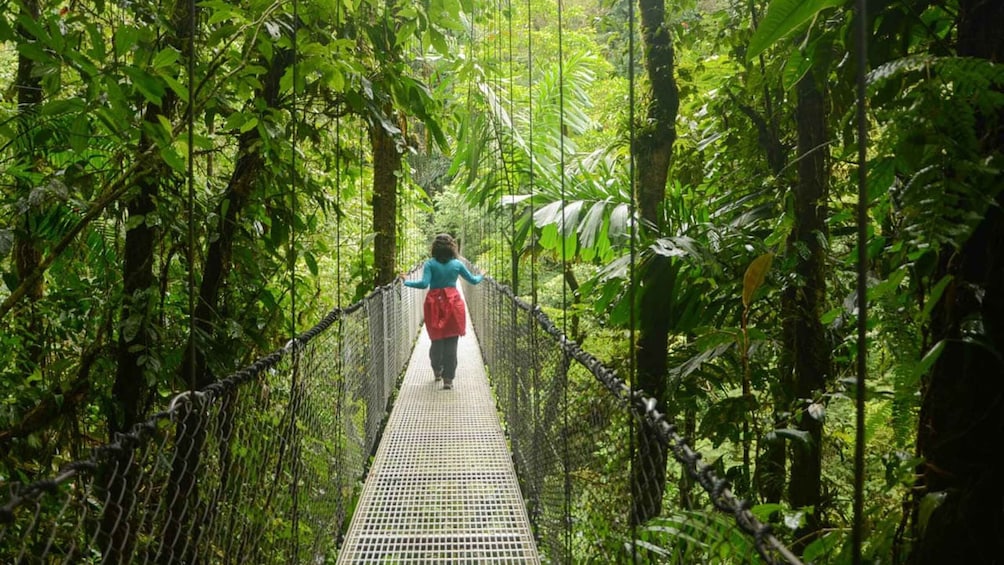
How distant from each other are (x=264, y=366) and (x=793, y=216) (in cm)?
122

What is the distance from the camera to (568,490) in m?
1.54

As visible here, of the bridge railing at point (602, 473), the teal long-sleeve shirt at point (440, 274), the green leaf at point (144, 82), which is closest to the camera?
the bridge railing at point (602, 473)

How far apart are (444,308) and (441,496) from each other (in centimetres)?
166

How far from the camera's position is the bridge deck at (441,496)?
1.98 m

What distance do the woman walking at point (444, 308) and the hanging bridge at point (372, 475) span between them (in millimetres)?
478

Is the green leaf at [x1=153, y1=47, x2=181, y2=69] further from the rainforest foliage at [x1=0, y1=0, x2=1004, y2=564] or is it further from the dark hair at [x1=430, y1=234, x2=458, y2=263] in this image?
the dark hair at [x1=430, y1=234, x2=458, y2=263]

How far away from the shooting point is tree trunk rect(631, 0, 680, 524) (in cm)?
190

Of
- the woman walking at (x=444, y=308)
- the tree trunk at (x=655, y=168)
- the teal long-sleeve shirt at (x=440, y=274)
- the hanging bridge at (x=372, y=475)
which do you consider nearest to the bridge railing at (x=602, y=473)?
the hanging bridge at (x=372, y=475)

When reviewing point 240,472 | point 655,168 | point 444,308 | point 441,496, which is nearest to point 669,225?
point 655,168

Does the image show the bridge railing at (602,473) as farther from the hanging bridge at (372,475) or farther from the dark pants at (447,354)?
the dark pants at (447,354)

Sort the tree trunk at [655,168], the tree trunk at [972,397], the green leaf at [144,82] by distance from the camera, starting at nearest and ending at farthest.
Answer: the tree trunk at [972,397]
the green leaf at [144,82]
the tree trunk at [655,168]

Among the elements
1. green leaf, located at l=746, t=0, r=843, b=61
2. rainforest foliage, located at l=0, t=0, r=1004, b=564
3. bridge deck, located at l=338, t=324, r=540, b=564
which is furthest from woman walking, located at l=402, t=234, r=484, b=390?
green leaf, located at l=746, t=0, r=843, b=61

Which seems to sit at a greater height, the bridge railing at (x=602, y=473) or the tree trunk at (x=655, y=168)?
the tree trunk at (x=655, y=168)

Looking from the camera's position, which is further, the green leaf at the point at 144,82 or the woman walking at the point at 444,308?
the woman walking at the point at 444,308
